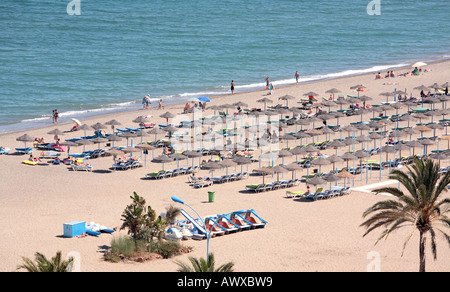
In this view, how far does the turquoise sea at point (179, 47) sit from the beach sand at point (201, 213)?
15.0m

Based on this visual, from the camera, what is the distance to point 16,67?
211 ft

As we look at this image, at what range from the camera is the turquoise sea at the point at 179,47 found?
2200 inches

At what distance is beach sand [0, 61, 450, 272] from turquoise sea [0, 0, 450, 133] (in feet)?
49.1

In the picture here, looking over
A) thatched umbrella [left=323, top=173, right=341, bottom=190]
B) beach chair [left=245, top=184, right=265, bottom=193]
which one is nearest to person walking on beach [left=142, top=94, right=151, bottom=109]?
beach chair [left=245, top=184, right=265, bottom=193]

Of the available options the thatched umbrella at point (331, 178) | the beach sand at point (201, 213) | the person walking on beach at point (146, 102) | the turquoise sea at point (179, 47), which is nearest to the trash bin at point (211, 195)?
the beach sand at point (201, 213)

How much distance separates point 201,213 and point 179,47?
52.4 metres

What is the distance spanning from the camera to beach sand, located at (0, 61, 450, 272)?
21453mm

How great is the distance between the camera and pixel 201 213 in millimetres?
26141

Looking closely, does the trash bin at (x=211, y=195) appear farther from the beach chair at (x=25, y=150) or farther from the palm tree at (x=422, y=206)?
the beach chair at (x=25, y=150)

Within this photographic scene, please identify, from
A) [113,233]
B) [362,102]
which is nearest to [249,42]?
[362,102]

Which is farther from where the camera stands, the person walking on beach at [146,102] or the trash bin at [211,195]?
the person walking on beach at [146,102]

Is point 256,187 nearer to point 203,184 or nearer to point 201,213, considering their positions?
point 203,184

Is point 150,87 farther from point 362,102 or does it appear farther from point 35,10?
point 35,10

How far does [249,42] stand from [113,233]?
59044 mm
